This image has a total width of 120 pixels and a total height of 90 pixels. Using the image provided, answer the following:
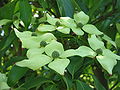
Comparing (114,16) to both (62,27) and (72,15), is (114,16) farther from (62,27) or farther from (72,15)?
(62,27)

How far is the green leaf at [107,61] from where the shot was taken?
752mm

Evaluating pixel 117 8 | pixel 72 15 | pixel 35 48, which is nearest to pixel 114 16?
pixel 117 8

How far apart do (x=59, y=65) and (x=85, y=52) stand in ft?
0.27

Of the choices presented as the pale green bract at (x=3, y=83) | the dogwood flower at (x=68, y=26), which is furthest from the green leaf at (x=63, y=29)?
the pale green bract at (x=3, y=83)

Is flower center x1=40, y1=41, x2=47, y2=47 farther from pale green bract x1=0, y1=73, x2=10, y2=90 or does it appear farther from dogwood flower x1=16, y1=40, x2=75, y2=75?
pale green bract x1=0, y1=73, x2=10, y2=90

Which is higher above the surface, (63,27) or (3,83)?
(63,27)

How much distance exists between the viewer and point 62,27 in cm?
84

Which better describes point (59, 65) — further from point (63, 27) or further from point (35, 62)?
point (63, 27)

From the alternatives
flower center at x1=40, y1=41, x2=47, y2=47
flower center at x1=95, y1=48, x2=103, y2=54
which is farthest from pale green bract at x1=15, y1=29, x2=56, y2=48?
flower center at x1=95, y1=48, x2=103, y2=54

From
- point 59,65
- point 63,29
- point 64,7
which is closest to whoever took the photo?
point 59,65

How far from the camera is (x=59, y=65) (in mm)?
715

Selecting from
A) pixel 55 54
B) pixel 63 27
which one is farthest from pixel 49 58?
pixel 63 27

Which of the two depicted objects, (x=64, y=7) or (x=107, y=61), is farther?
(x=64, y=7)

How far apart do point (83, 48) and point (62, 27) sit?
10 centimetres
